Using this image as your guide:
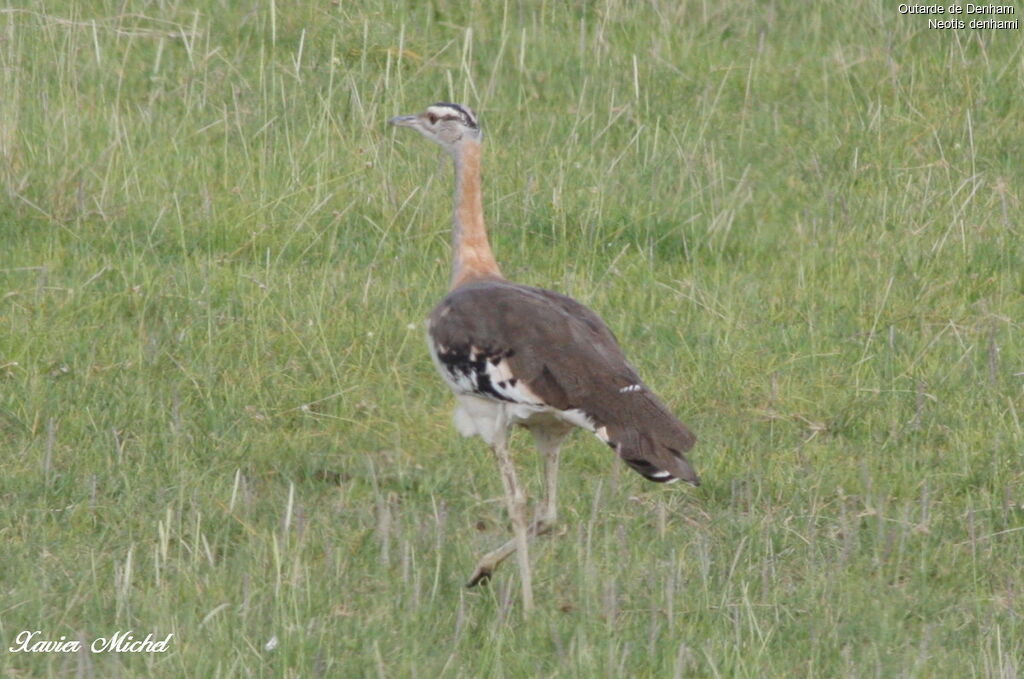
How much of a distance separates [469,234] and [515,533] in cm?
128

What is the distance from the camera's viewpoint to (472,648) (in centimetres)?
446

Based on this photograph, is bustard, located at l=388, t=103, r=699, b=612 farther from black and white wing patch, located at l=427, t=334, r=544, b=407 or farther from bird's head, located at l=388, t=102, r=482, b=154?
bird's head, located at l=388, t=102, r=482, b=154

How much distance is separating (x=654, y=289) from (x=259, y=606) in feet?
9.61

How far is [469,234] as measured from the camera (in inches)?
229

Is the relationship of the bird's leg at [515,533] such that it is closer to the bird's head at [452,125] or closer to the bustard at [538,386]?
the bustard at [538,386]

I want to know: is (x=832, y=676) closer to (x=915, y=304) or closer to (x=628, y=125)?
(x=915, y=304)

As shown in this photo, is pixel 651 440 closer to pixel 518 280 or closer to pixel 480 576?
pixel 480 576

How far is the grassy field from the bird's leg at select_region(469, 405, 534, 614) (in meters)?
0.08

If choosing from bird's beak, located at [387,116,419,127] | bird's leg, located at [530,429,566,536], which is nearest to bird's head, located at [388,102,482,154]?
bird's beak, located at [387,116,419,127]

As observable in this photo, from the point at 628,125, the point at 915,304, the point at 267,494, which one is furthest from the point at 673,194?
the point at 267,494

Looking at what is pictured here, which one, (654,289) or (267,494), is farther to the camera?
(654,289)

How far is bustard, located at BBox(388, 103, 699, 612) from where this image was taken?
15.2 ft

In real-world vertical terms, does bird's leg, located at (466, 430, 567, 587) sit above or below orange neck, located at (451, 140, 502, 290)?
below
